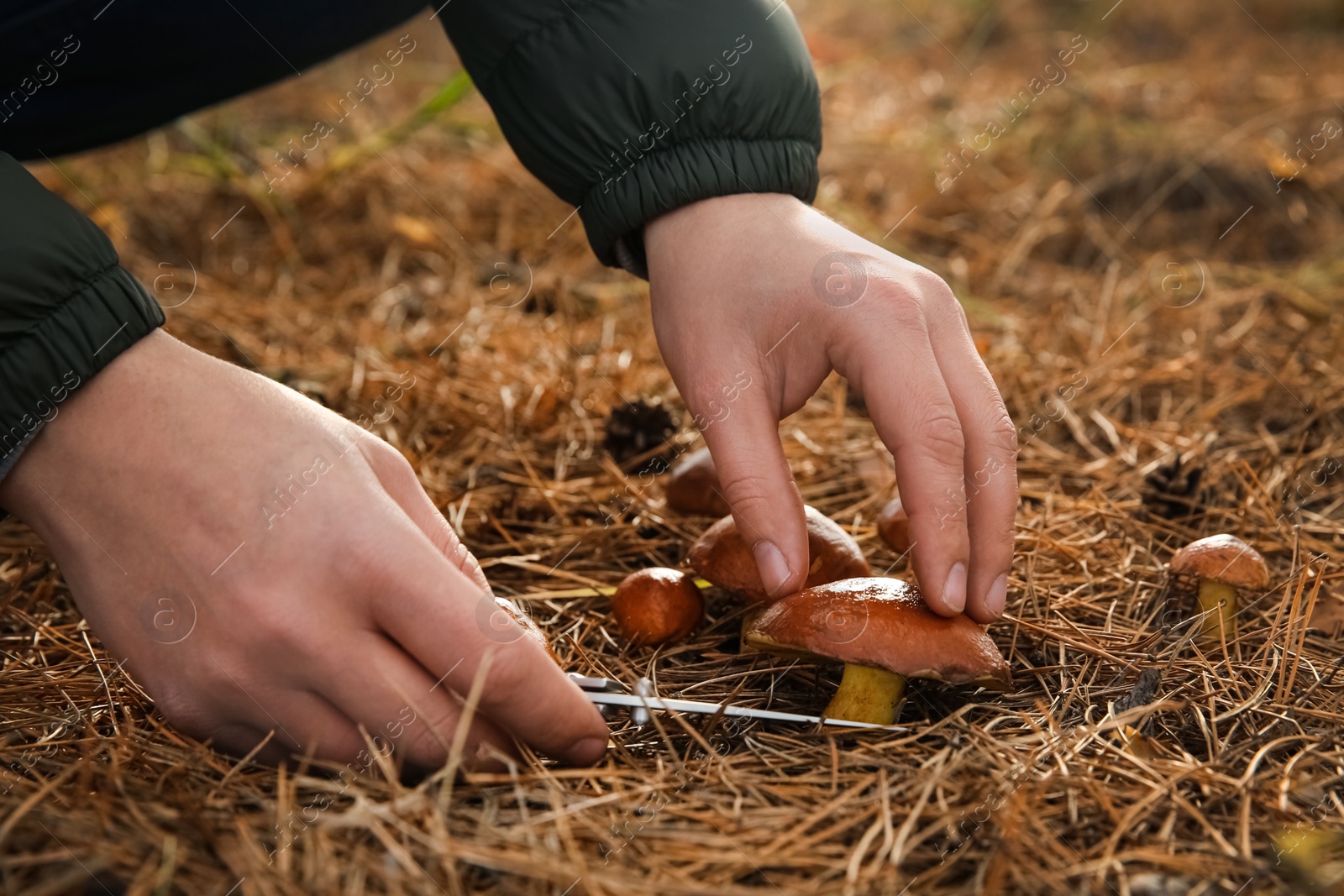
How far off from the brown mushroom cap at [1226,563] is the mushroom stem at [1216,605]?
0.03m

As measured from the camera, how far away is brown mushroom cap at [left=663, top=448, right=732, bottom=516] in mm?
2041

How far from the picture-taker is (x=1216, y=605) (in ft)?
5.85

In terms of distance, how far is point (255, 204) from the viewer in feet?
14.0

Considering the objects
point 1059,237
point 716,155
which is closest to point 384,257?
point 716,155

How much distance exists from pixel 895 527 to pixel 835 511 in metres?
0.36

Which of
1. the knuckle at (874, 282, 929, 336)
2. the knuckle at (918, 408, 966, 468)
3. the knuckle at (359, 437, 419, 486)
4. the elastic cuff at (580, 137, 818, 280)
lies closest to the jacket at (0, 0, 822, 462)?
the elastic cuff at (580, 137, 818, 280)

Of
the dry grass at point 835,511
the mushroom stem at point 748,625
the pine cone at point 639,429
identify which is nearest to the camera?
the dry grass at point 835,511

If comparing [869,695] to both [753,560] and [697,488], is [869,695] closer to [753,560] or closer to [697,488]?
[753,560]

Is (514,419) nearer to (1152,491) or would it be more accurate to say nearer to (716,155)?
(716,155)

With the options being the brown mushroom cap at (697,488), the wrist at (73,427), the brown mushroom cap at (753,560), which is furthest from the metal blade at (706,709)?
the wrist at (73,427)

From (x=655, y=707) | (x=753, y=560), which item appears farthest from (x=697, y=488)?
(x=655, y=707)

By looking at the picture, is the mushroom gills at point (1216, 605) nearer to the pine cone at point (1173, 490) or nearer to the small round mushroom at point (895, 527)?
the pine cone at point (1173, 490)

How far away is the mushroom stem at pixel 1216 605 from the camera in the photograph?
5.81ft

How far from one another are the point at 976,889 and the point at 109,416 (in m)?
1.36
